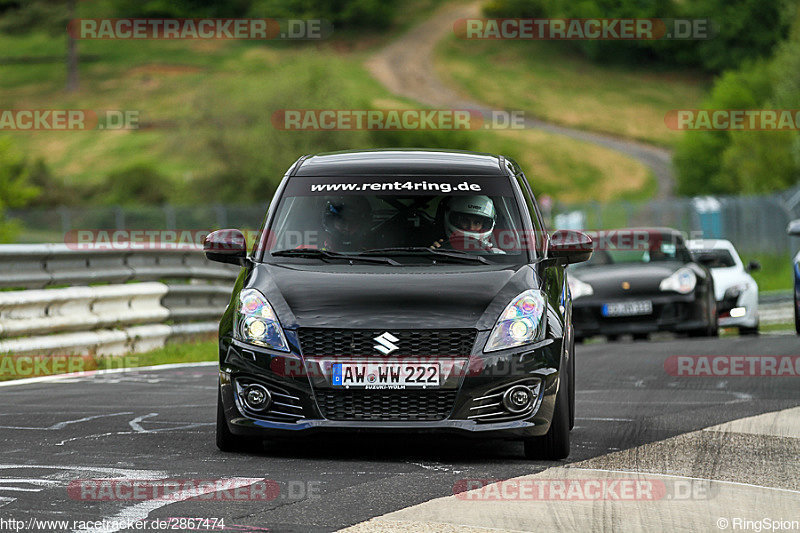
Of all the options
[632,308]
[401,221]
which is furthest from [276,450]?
[632,308]

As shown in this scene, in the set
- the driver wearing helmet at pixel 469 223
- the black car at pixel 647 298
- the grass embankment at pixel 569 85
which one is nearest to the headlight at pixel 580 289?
the black car at pixel 647 298

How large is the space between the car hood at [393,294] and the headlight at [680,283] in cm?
1007

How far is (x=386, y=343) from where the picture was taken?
24.8 feet

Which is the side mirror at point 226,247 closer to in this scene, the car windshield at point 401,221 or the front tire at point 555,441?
the car windshield at point 401,221

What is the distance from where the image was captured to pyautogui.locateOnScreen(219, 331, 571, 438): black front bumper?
24.8 ft

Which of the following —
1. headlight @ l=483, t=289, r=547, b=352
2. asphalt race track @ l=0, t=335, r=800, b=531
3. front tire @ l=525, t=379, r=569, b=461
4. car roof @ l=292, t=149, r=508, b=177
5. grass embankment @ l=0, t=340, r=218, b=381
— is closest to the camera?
asphalt race track @ l=0, t=335, r=800, b=531

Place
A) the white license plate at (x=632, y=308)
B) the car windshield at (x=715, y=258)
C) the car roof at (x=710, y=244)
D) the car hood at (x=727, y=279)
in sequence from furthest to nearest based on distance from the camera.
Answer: the car roof at (x=710, y=244), the car hood at (x=727, y=279), the car windshield at (x=715, y=258), the white license plate at (x=632, y=308)

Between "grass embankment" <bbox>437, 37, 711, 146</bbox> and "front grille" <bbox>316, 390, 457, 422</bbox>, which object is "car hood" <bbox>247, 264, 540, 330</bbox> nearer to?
"front grille" <bbox>316, 390, 457, 422</bbox>

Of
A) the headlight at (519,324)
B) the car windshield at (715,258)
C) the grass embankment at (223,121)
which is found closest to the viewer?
the headlight at (519,324)

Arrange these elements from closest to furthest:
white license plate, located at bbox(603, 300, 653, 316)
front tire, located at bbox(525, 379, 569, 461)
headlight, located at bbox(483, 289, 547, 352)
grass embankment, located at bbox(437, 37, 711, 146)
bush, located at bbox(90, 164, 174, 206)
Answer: headlight, located at bbox(483, 289, 547, 352) < front tire, located at bbox(525, 379, 569, 461) < white license plate, located at bbox(603, 300, 653, 316) < bush, located at bbox(90, 164, 174, 206) < grass embankment, located at bbox(437, 37, 711, 146)

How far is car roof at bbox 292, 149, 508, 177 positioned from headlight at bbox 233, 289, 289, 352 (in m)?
1.29

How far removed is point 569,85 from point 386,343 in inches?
4849

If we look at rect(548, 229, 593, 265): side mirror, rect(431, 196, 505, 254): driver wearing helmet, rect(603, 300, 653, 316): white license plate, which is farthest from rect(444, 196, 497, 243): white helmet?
rect(603, 300, 653, 316): white license plate

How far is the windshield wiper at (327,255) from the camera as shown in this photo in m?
8.31
